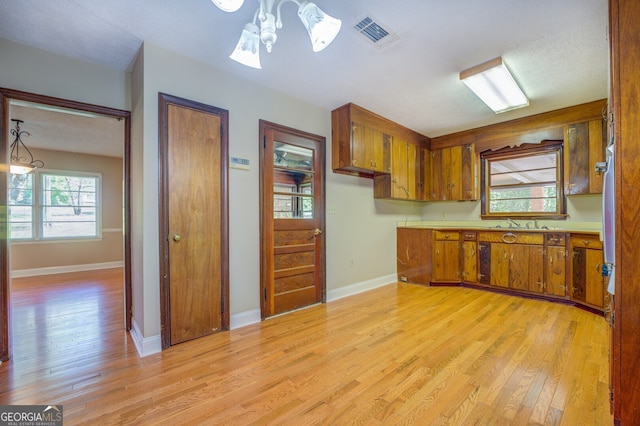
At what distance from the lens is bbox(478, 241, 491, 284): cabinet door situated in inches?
157

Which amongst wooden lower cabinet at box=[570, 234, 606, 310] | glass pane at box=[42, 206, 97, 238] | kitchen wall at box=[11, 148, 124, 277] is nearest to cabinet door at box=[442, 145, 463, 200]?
wooden lower cabinet at box=[570, 234, 606, 310]

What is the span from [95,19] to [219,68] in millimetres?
935

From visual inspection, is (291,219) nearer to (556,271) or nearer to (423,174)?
(423,174)

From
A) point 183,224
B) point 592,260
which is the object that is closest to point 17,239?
point 183,224

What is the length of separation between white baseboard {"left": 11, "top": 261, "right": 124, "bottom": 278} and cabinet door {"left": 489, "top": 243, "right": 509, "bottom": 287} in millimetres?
7393

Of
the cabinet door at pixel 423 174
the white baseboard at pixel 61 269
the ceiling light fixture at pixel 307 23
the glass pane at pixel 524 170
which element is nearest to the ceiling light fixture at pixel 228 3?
the ceiling light fixture at pixel 307 23

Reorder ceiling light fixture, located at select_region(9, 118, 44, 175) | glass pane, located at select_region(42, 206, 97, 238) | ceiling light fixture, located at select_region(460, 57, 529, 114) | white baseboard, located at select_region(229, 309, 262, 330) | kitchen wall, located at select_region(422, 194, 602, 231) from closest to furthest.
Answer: ceiling light fixture, located at select_region(460, 57, 529, 114)
white baseboard, located at select_region(229, 309, 262, 330)
kitchen wall, located at select_region(422, 194, 602, 231)
ceiling light fixture, located at select_region(9, 118, 44, 175)
glass pane, located at select_region(42, 206, 97, 238)

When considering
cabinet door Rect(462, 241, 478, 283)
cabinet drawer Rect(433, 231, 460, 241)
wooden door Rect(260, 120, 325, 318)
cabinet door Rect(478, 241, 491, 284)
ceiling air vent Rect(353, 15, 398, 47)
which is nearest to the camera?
ceiling air vent Rect(353, 15, 398, 47)

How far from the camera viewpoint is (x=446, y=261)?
4270 millimetres

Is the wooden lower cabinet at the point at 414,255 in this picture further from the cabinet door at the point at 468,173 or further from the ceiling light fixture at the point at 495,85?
the ceiling light fixture at the point at 495,85

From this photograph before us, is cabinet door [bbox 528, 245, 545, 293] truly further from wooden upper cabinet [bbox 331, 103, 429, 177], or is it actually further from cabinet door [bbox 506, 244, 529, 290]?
wooden upper cabinet [bbox 331, 103, 429, 177]

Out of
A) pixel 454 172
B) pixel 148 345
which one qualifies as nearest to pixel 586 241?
pixel 454 172

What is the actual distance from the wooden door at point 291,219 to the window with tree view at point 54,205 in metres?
5.25

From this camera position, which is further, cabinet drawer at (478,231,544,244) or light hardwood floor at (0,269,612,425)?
cabinet drawer at (478,231,544,244)
